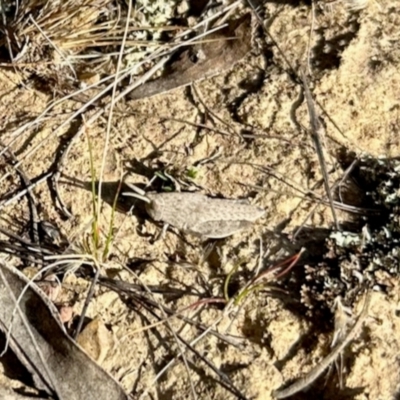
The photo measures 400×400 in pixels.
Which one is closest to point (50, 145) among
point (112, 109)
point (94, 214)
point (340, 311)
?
point (112, 109)

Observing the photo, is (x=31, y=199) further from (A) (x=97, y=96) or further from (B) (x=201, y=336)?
Result: (B) (x=201, y=336)

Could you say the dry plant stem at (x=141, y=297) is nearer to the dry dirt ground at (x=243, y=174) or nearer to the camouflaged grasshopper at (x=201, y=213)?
the dry dirt ground at (x=243, y=174)

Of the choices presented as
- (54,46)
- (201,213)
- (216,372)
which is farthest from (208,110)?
(216,372)

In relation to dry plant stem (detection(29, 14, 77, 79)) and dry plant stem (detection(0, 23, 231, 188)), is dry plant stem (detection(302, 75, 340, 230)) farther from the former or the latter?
dry plant stem (detection(29, 14, 77, 79))

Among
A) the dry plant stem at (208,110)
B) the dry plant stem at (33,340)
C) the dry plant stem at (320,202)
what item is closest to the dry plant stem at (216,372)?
the dry plant stem at (33,340)

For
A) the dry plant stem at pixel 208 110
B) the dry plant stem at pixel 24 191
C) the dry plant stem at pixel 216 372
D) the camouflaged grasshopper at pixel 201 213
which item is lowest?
the dry plant stem at pixel 216 372

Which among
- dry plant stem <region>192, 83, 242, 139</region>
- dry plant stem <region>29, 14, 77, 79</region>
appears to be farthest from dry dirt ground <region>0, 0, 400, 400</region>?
dry plant stem <region>29, 14, 77, 79</region>
